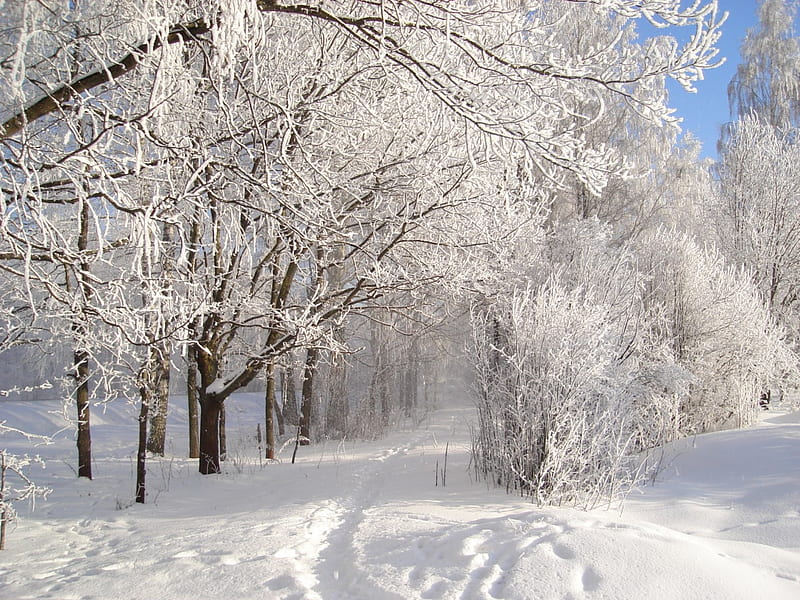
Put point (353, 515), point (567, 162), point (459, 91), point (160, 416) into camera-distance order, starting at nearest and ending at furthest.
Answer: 1. point (567, 162)
2. point (459, 91)
3. point (353, 515)
4. point (160, 416)

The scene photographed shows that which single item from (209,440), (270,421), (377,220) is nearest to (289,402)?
(270,421)

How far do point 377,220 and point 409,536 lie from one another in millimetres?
3555

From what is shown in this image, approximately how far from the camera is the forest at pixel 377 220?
300 centimetres

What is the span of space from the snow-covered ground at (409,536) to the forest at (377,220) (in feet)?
1.85

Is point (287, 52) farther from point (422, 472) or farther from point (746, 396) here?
point (746, 396)

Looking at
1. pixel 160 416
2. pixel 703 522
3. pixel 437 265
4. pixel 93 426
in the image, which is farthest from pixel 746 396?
pixel 93 426

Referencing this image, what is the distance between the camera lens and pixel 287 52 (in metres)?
5.41

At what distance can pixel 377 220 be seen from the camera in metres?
6.36

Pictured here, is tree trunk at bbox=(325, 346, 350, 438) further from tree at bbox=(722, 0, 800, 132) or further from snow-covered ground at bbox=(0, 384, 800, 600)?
tree at bbox=(722, 0, 800, 132)

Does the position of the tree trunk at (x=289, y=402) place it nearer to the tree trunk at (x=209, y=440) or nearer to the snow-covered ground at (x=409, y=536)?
the tree trunk at (x=209, y=440)

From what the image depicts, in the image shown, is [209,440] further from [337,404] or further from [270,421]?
[337,404]

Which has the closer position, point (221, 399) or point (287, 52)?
point (287, 52)

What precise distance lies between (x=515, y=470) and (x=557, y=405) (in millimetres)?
794

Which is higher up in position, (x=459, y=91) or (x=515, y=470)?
(x=459, y=91)
